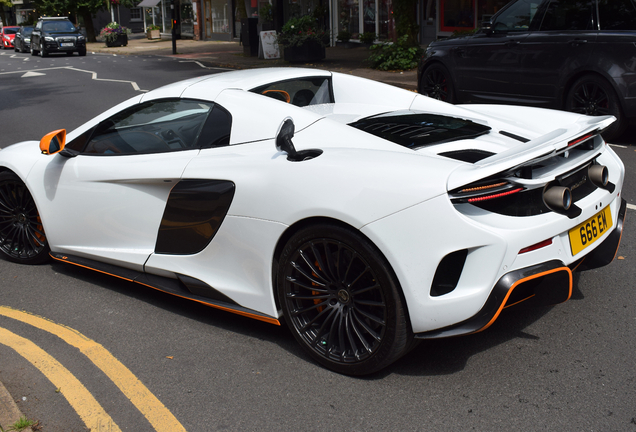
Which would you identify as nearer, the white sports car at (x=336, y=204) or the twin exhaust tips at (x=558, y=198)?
the white sports car at (x=336, y=204)

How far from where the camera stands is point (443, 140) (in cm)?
336

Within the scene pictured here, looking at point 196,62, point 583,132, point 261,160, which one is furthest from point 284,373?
point 196,62

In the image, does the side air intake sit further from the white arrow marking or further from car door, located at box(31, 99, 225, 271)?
the white arrow marking

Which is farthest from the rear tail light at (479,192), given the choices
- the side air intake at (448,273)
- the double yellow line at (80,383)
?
the double yellow line at (80,383)

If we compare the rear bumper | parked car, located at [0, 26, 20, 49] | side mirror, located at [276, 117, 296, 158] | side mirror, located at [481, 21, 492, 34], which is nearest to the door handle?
side mirror, located at [481, 21, 492, 34]

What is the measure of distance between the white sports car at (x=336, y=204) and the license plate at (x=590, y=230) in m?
0.01

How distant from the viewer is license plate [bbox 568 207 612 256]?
2.94 metres

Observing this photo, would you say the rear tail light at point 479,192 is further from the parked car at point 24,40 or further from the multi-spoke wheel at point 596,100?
the parked car at point 24,40

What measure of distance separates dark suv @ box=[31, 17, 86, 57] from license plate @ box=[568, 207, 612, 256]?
32430mm

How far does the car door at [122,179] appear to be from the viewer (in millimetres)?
3688

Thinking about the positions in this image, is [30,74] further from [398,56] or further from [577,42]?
[577,42]

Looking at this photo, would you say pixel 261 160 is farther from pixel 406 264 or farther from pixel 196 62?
pixel 196 62

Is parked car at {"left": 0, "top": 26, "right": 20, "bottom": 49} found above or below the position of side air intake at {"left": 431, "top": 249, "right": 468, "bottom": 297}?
above

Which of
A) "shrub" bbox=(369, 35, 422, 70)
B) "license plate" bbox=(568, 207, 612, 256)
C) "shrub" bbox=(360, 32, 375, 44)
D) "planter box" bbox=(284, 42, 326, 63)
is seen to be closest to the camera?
"license plate" bbox=(568, 207, 612, 256)
